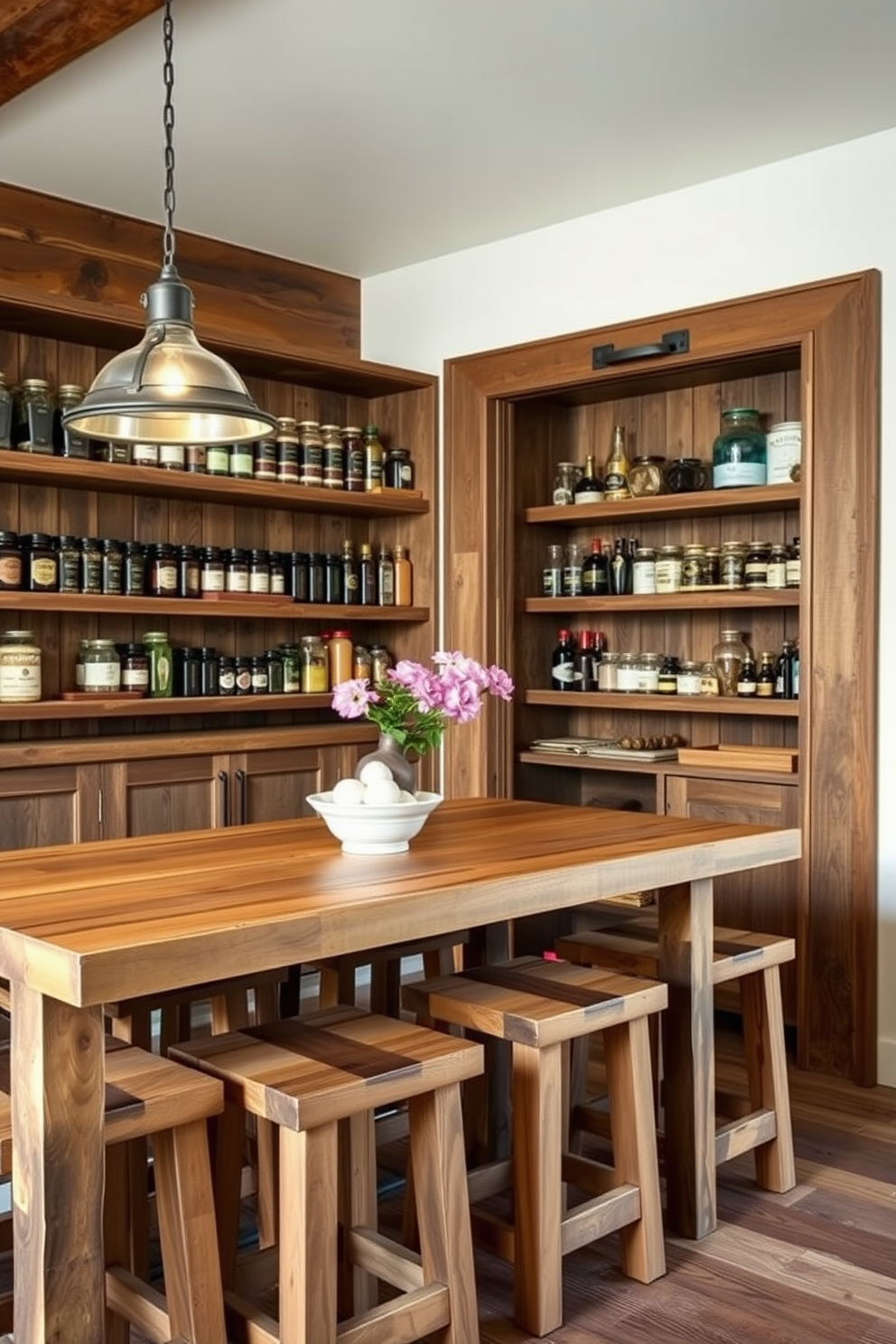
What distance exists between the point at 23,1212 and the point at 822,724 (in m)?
2.54

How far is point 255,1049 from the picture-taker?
206 centimetres

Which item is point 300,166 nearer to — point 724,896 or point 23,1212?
point 724,896

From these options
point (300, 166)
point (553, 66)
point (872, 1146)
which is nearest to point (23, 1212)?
point (872, 1146)

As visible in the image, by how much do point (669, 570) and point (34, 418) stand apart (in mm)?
2006

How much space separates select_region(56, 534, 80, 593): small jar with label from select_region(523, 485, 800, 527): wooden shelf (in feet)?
5.13

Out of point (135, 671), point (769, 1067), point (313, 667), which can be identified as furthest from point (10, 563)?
point (769, 1067)

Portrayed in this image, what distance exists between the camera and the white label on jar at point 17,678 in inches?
145

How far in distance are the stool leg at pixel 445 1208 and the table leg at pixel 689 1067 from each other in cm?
68

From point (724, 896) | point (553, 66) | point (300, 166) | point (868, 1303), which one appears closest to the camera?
point (868, 1303)

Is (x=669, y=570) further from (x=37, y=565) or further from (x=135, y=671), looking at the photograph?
(x=37, y=565)

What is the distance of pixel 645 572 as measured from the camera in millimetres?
4285

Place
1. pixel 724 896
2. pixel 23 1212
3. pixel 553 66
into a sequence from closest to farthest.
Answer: pixel 23 1212, pixel 553 66, pixel 724 896

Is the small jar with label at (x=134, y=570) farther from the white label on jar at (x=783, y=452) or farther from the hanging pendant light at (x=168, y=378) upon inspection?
the white label on jar at (x=783, y=452)

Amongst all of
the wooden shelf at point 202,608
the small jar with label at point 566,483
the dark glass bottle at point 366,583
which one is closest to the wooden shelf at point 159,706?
the wooden shelf at point 202,608
